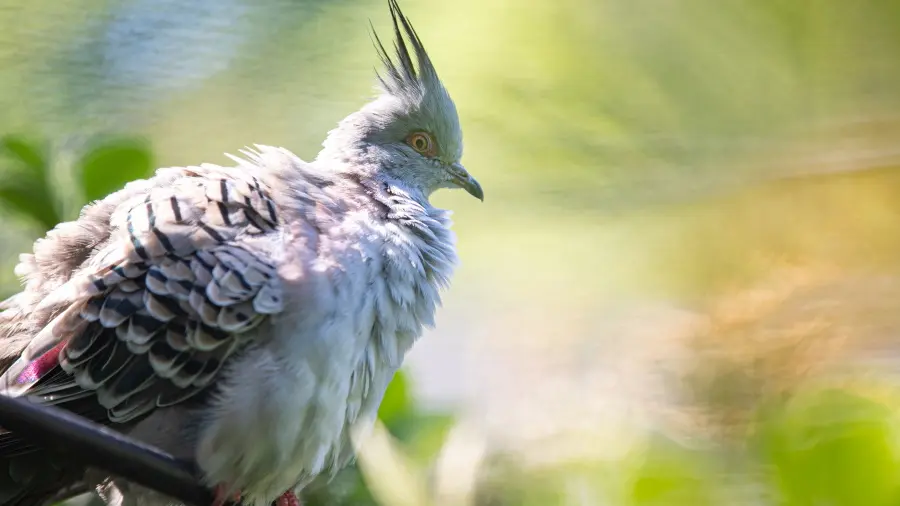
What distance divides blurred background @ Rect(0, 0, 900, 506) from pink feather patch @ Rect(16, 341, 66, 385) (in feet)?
1.53

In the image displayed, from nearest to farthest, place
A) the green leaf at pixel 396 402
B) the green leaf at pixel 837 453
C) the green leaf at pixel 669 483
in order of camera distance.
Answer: the green leaf at pixel 837 453
the green leaf at pixel 669 483
the green leaf at pixel 396 402

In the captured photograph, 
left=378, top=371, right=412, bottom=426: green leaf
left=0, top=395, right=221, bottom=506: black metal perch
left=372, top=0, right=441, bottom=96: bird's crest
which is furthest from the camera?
left=372, top=0, right=441, bottom=96: bird's crest

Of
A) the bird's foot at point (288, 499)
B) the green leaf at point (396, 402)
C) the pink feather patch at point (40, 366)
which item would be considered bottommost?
the bird's foot at point (288, 499)

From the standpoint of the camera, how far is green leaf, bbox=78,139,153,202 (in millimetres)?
1745

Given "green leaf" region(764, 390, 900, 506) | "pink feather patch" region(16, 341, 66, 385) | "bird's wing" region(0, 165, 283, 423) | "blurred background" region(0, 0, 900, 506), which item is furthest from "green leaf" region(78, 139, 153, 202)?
"green leaf" region(764, 390, 900, 506)

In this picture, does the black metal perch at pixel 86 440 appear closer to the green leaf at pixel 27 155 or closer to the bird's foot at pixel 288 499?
the bird's foot at pixel 288 499

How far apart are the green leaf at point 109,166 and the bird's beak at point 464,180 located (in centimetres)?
67

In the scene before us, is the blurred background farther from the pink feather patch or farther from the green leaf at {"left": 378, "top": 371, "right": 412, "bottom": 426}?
the pink feather patch

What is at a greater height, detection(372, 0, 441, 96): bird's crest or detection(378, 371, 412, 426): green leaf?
detection(372, 0, 441, 96): bird's crest

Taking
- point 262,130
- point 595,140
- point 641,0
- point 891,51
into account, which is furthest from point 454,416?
point 891,51

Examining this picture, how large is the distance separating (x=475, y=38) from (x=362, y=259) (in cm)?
71

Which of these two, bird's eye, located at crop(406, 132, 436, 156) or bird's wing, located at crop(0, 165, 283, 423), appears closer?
bird's wing, located at crop(0, 165, 283, 423)

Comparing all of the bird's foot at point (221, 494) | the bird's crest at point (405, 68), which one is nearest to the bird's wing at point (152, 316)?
the bird's foot at point (221, 494)

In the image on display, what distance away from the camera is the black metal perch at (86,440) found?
0.96m
